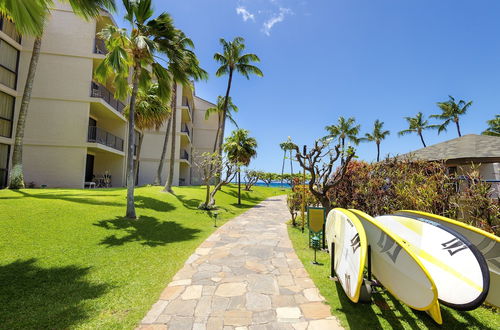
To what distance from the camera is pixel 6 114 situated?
42.7ft

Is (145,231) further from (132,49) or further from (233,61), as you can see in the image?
(233,61)

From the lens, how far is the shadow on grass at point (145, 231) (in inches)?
264

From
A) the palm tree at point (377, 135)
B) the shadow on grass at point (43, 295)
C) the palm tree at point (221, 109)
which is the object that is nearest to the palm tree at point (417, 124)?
the palm tree at point (377, 135)

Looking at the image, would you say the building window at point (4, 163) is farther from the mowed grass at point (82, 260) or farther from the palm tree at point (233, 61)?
the palm tree at point (233, 61)

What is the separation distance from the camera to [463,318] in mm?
3174

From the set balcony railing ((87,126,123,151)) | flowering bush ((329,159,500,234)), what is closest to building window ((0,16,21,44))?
balcony railing ((87,126,123,151))

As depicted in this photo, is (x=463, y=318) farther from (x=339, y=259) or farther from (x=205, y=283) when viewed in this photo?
(x=205, y=283)

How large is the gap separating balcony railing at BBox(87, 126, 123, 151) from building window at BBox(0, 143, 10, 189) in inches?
167

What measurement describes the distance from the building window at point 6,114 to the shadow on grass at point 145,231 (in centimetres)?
1125

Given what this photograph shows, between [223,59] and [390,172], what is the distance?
19833 mm

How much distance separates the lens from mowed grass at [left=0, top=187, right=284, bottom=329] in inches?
127

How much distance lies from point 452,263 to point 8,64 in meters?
21.5

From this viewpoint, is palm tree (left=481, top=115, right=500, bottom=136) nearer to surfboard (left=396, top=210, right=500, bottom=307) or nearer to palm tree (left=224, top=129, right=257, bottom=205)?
palm tree (left=224, top=129, right=257, bottom=205)

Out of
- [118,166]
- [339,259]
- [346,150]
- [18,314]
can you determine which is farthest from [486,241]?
[118,166]
